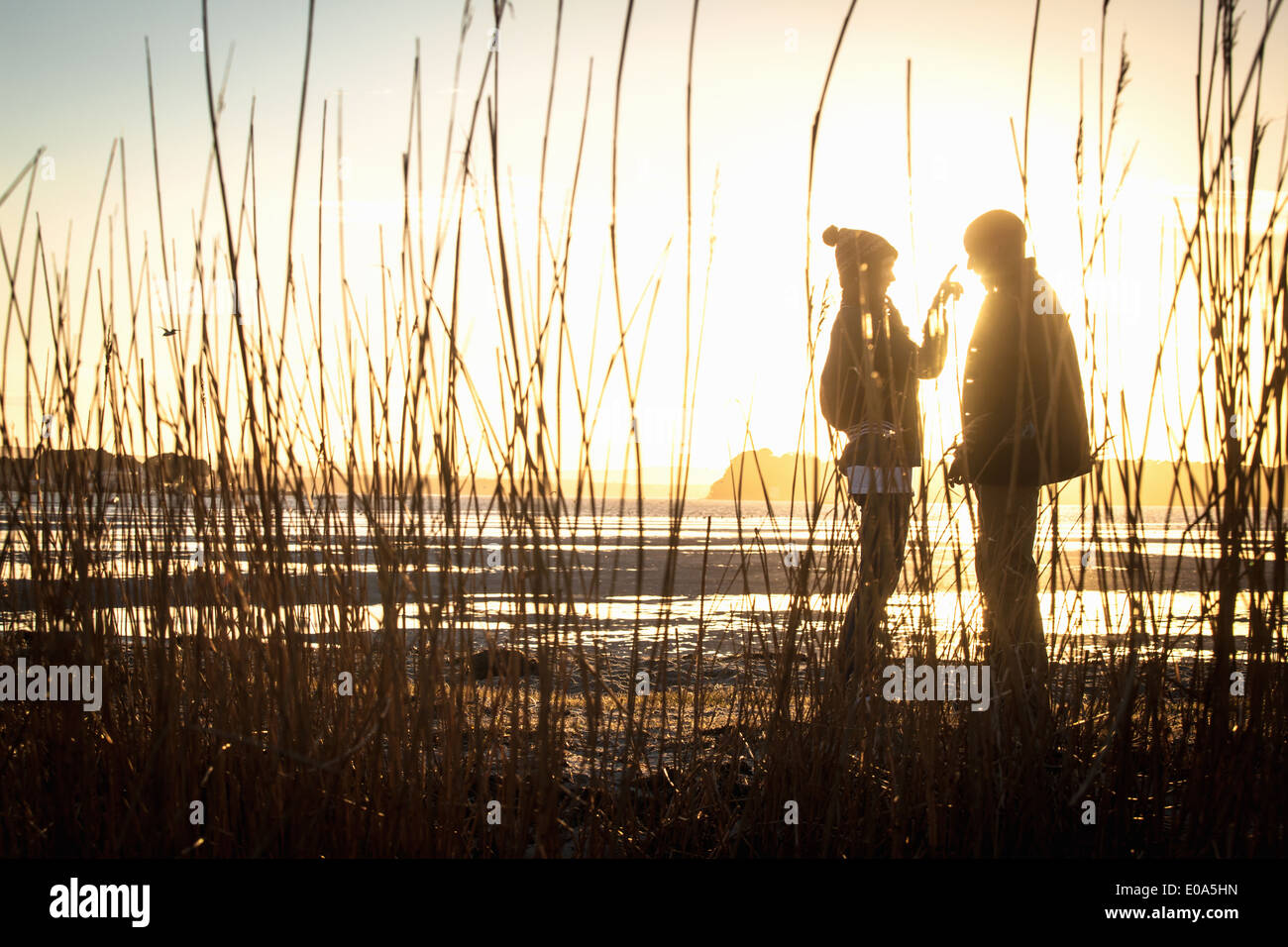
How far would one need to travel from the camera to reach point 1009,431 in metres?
1.65

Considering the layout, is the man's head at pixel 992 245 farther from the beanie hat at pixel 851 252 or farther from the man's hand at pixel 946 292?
the man's hand at pixel 946 292

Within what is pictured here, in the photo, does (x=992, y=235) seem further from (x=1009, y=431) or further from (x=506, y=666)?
(x=506, y=666)

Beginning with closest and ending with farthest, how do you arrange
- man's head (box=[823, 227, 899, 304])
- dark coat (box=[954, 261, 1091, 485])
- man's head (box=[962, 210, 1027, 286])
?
man's head (box=[823, 227, 899, 304]) → dark coat (box=[954, 261, 1091, 485]) → man's head (box=[962, 210, 1027, 286])

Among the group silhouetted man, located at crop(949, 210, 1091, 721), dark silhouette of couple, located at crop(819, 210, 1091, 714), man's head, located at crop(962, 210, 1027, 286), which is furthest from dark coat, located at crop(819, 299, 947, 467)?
man's head, located at crop(962, 210, 1027, 286)

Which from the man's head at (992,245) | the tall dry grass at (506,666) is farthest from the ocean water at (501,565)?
the man's head at (992,245)

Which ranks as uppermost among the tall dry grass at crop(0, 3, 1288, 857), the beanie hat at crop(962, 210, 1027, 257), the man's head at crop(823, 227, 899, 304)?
the beanie hat at crop(962, 210, 1027, 257)

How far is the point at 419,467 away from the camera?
Result: 981mm

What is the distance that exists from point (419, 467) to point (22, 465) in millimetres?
551

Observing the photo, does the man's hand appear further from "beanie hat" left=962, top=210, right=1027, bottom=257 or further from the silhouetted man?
"beanie hat" left=962, top=210, right=1027, bottom=257

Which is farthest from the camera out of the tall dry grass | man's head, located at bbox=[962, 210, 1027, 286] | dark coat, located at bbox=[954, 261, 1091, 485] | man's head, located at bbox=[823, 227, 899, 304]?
man's head, located at bbox=[962, 210, 1027, 286]

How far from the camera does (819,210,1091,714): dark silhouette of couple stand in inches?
39.9
